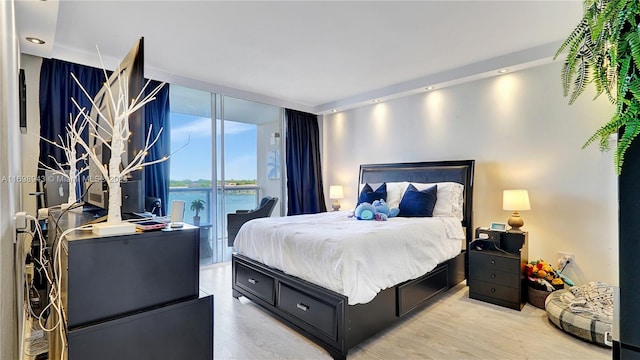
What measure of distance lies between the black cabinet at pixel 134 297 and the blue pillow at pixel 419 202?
9.41ft

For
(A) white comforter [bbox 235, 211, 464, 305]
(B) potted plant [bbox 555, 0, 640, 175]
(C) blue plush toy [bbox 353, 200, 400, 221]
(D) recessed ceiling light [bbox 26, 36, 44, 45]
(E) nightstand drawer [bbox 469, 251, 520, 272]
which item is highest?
(D) recessed ceiling light [bbox 26, 36, 44, 45]

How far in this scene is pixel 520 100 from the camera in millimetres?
3537

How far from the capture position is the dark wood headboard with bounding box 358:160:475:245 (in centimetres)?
378

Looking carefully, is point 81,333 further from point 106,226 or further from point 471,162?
point 471,162

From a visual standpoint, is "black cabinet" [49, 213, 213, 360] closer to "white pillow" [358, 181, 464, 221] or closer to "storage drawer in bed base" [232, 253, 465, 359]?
"storage drawer in bed base" [232, 253, 465, 359]

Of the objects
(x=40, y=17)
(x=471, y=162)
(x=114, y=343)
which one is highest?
(x=40, y=17)

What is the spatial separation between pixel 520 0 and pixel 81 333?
3.33m

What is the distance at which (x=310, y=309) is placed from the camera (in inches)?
92.0

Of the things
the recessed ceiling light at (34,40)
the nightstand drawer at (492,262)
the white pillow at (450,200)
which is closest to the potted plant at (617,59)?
the nightstand drawer at (492,262)

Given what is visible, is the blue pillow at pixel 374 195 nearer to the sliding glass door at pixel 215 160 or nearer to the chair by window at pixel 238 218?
the chair by window at pixel 238 218

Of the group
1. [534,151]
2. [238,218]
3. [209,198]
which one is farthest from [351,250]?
[209,198]

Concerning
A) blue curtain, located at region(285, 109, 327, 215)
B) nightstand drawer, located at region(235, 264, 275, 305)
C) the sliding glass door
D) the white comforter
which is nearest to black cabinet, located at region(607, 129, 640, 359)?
the white comforter

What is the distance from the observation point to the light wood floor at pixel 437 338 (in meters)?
2.18

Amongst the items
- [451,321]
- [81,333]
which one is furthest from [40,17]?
[451,321]
